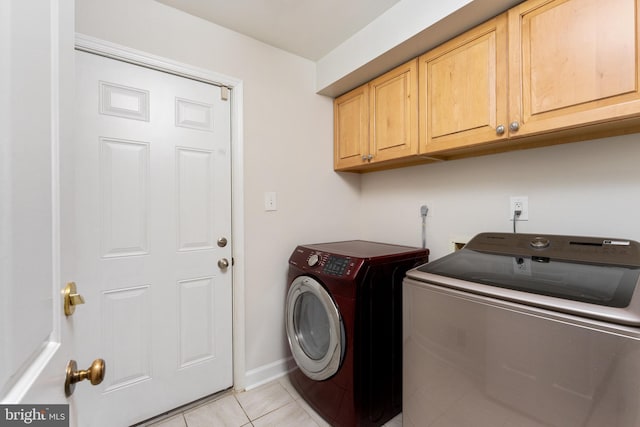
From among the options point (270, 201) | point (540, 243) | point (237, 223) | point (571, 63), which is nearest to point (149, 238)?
point (237, 223)

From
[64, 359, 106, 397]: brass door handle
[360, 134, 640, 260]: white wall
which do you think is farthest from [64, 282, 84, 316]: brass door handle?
[360, 134, 640, 260]: white wall

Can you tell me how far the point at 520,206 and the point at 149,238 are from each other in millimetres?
2076

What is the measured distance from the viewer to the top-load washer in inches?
26.7

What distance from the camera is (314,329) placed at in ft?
5.69

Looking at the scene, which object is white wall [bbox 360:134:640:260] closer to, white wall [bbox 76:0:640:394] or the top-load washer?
white wall [bbox 76:0:640:394]

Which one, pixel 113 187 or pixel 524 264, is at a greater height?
pixel 113 187

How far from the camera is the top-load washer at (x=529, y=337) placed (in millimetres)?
679

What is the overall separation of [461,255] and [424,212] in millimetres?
634

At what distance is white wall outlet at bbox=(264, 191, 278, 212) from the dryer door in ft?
1.75

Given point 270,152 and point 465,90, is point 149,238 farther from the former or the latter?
point 465,90

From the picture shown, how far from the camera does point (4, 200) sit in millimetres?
319

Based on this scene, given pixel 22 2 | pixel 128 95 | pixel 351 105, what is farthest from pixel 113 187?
pixel 351 105

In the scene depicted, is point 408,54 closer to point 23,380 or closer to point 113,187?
point 113,187

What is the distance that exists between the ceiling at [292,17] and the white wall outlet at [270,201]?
41.3 inches
